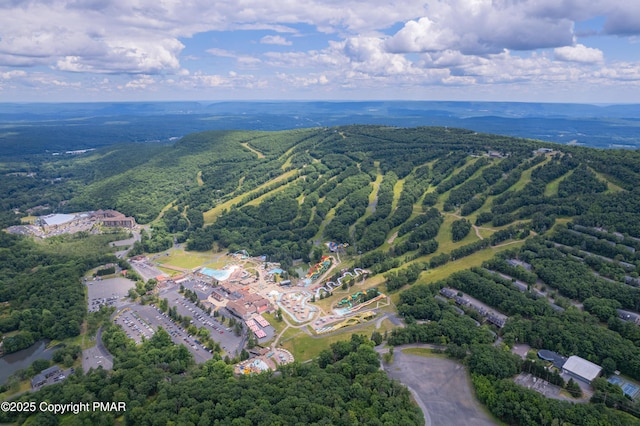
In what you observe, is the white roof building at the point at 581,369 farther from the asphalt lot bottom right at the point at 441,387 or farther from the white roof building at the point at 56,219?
the white roof building at the point at 56,219

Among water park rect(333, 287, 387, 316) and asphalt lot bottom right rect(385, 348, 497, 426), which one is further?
water park rect(333, 287, 387, 316)

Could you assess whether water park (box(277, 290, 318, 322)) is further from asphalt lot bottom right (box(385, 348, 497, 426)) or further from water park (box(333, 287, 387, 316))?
asphalt lot bottom right (box(385, 348, 497, 426))

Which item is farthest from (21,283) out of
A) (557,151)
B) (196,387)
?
(557,151)

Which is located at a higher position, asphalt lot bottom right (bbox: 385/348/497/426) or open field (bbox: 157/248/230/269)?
asphalt lot bottom right (bbox: 385/348/497/426)

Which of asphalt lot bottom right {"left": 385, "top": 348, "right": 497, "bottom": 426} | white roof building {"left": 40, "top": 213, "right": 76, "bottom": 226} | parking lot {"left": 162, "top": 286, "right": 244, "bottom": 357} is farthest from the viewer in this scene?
white roof building {"left": 40, "top": 213, "right": 76, "bottom": 226}

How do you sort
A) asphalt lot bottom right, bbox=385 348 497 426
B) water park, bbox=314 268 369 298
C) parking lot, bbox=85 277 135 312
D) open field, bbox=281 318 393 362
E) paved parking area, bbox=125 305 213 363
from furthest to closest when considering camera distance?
water park, bbox=314 268 369 298 < parking lot, bbox=85 277 135 312 < paved parking area, bbox=125 305 213 363 < open field, bbox=281 318 393 362 < asphalt lot bottom right, bbox=385 348 497 426

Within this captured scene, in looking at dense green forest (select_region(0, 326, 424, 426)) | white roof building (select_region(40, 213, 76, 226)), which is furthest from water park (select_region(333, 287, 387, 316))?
white roof building (select_region(40, 213, 76, 226))

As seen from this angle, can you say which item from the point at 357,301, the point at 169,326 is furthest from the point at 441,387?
the point at 169,326
